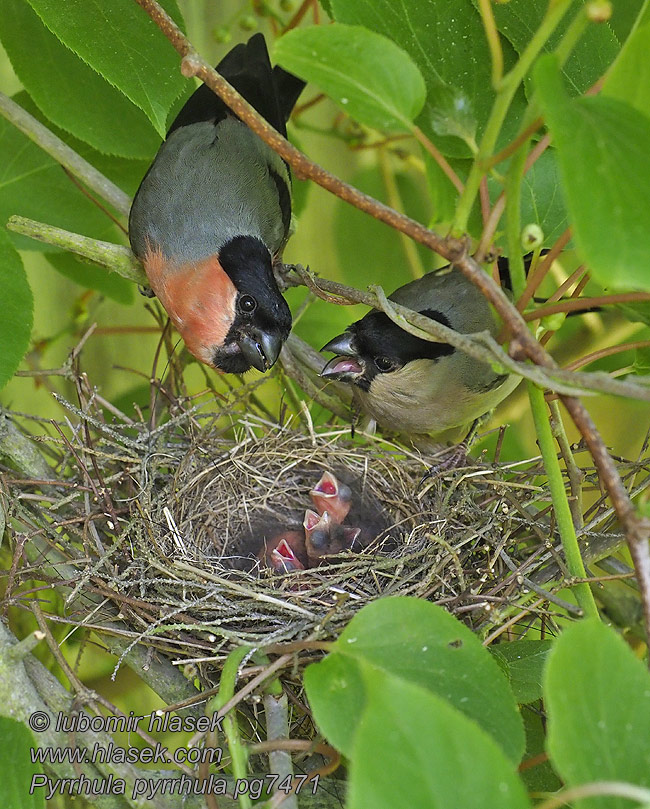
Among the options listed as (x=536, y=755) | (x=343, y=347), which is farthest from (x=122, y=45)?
(x=536, y=755)

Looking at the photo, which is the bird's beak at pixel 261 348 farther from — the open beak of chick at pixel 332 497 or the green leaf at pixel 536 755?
the green leaf at pixel 536 755

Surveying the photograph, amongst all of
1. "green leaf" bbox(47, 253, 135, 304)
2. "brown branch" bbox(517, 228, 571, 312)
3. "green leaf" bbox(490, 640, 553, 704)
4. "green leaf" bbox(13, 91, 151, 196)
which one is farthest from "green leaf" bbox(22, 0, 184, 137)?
"green leaf" bbox(490, 640, 553, 704)

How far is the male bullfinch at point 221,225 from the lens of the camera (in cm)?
160

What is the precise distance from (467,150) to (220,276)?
2.22 feet

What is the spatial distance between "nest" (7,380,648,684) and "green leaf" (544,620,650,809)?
402 mm

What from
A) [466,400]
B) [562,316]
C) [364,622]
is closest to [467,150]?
[562,316]

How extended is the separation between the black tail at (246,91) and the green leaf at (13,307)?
0.60 m

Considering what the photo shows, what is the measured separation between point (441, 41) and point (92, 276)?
3.11ft

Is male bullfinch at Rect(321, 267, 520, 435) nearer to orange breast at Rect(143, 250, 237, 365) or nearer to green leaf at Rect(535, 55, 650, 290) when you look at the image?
orange breast at Rect(143, 250, 237, 365)

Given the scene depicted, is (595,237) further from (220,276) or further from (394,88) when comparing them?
(220,276)

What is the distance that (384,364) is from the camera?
178cm

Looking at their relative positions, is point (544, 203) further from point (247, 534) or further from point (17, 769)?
point (17, 769)

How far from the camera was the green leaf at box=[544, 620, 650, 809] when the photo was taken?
24.0 inches

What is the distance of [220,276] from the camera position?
1627 millimetres
